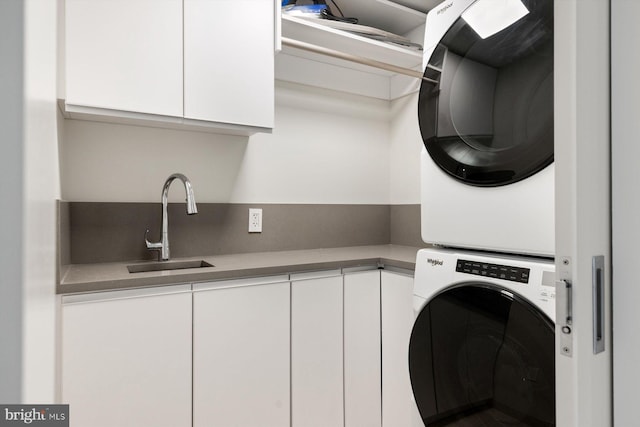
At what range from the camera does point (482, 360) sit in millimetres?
1144

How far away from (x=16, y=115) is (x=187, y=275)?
3.12ft

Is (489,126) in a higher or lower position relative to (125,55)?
lower

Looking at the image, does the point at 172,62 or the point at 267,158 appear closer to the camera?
the point at 172,62

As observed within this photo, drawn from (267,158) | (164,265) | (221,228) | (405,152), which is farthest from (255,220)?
(405,152)

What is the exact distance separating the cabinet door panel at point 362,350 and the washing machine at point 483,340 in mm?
414

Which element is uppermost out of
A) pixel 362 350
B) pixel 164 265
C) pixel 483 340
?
pixel 164 265

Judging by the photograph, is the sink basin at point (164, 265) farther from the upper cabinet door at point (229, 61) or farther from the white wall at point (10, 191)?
the white wall at point (10, 191)

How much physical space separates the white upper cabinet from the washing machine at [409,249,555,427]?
39.8 inches

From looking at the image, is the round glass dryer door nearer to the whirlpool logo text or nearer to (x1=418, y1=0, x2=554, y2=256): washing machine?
(x1=418, y1=0, x2=554, y2=256): washing machine

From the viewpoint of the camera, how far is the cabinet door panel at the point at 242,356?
145cm

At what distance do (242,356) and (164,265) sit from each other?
55 cm

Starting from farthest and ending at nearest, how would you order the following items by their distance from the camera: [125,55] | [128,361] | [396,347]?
1. [396,347]
2. [125,55]
3. [128,361]
